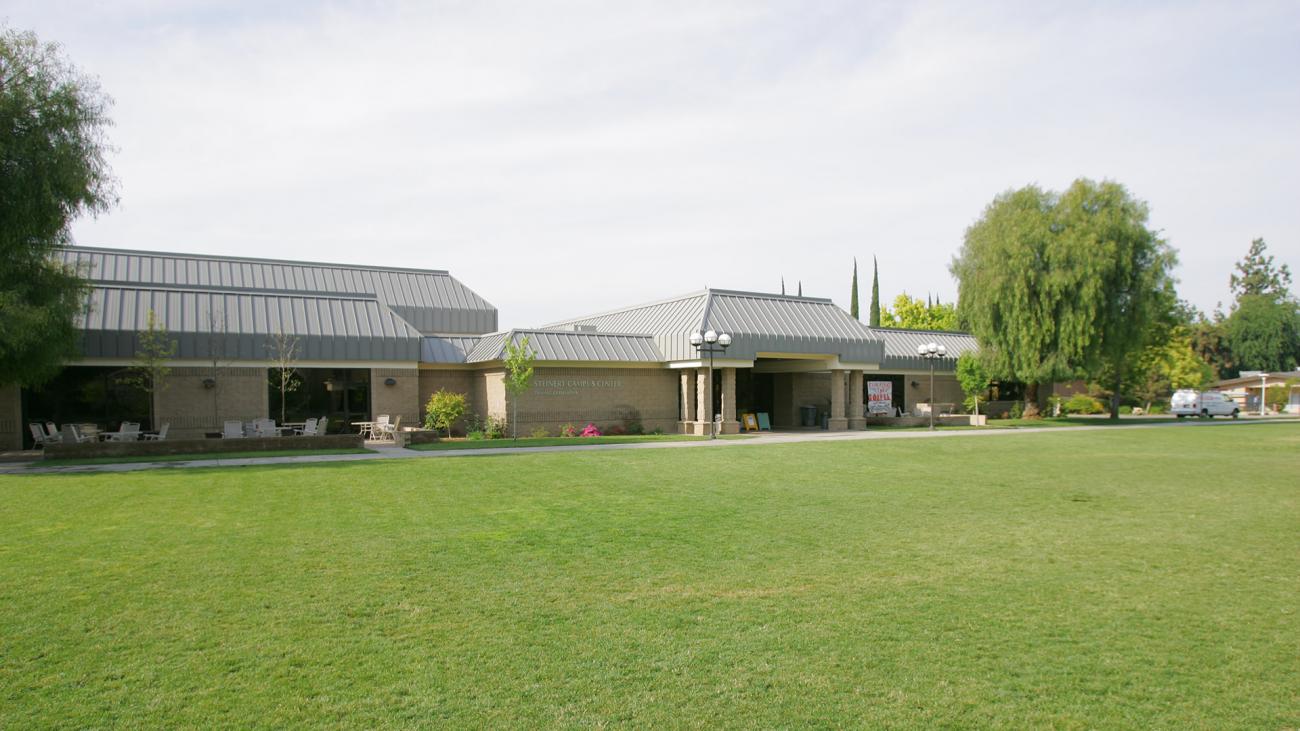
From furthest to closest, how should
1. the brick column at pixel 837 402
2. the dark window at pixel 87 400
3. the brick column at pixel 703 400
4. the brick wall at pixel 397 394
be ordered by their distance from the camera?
1. the brick column at pixel 837 402
2. the brick column at pixel 703 400
3. the brick wall at pixel 397 394
4. the dark window at pixel 87 400

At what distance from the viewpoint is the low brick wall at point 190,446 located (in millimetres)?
21469

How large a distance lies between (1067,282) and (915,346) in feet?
28.1

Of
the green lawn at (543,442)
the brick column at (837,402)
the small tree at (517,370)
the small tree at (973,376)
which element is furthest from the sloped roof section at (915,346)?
the small tree at (517,370)

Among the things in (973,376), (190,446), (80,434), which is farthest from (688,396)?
(80,434)

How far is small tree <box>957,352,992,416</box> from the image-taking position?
41.8 metres

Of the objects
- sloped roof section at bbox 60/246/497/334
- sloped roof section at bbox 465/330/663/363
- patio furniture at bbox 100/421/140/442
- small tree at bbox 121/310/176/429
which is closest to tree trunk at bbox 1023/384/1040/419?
sloped roof section at bbox 465/330/663/363

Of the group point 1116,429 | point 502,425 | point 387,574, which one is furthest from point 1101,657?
point 1116,429

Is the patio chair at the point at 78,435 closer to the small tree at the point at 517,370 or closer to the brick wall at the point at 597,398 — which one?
the small tree at the point at 517,370

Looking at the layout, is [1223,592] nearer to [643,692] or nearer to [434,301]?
[643,692]

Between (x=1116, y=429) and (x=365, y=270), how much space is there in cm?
3650

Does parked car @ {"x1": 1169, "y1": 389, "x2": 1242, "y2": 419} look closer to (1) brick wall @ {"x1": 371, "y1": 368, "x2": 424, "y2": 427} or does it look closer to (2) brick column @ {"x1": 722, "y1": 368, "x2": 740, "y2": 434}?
(2) brick column @ {"x1": 722, "y1": 368, "x2": 740, "y2": 434}

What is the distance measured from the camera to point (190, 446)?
73.9ft

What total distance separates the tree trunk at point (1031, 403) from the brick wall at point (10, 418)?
43455mm

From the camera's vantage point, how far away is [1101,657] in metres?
6.04
